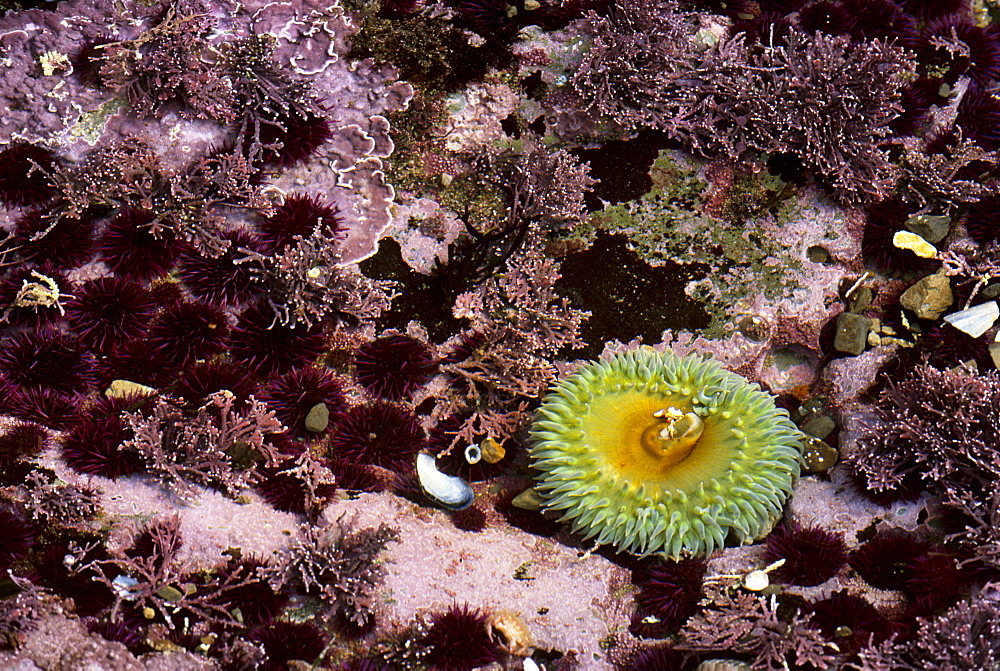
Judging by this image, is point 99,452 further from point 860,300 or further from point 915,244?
point 915,244

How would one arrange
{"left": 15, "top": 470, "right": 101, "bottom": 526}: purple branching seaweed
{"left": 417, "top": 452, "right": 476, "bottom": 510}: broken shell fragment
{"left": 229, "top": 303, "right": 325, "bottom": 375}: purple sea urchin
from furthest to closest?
{"left": 229, "top": 303, "right": 325, "bottom": 375}: purple sea urchin, {"left": 417, "top": 452, "right": 476, "bottom": 510}: broken shell fragment, {"left": 15, "top": 470, "right": 101, "bottom": 526}: purple branching seaweed

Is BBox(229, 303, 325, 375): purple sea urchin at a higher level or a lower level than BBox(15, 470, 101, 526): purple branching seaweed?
higher

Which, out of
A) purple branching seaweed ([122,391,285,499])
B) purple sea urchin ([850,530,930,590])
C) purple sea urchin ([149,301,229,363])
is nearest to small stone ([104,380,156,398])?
purple branching seaweed ([122,391,285,499])

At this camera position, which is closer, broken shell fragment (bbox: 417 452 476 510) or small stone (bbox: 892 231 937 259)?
broken shell fragment (bbox: 417 452 476 510)

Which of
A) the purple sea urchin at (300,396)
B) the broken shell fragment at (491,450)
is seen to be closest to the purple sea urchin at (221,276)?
the purple sea urchin at (300,396)

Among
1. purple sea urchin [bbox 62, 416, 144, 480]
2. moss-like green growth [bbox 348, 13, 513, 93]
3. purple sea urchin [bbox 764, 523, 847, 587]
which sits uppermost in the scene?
moss-like green growth [bbox 348, 13, 513, 93]

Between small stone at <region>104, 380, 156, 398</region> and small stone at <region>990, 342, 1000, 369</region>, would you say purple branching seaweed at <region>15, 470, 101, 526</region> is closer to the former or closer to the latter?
small stone at <region>104, 380, 156, 398</region>

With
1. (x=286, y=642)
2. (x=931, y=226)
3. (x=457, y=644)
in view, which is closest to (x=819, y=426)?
(x=931, y=226)

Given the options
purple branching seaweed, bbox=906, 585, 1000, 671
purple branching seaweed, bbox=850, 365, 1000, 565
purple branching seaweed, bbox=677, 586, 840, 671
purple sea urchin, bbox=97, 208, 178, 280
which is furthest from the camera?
purple sea urchin, bbox=97, 208, 178, 280
